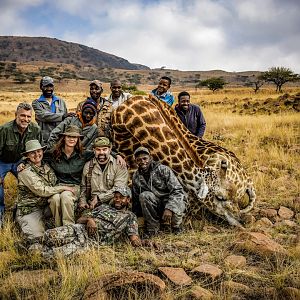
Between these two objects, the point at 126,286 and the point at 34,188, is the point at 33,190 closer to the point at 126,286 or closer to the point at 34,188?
the point at 34,188

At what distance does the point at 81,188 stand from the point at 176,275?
2069 millimetres

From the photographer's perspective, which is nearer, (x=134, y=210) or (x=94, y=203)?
(x=94, y=203)

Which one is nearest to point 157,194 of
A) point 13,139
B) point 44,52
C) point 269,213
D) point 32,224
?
point 32,224

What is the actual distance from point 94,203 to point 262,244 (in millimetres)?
2096

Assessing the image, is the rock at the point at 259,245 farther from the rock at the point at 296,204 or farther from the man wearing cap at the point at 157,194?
the rock at the point at 296,204

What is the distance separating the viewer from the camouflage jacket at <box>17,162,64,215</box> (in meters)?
4.81

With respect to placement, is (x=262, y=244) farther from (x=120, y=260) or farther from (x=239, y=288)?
(x=120, y=260)

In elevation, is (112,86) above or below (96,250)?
above

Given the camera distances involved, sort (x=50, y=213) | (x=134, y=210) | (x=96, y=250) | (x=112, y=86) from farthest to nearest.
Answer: (x=112, y=86), (x=134, y=210), (x=50, y=213), (x=96, y=250)

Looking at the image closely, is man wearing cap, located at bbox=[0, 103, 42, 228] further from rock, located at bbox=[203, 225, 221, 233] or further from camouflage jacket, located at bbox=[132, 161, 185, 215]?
rock, located at bbox=[203, 225, 221, 233]

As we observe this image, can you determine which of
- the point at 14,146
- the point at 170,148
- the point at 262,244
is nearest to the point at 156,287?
the point at 262,244

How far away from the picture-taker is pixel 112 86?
23.5 feet

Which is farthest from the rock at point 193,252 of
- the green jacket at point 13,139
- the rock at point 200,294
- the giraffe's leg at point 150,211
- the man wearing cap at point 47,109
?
the man wearing cap at point 47,109

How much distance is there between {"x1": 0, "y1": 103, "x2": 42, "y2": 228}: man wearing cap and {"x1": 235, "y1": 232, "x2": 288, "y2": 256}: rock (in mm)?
3285
